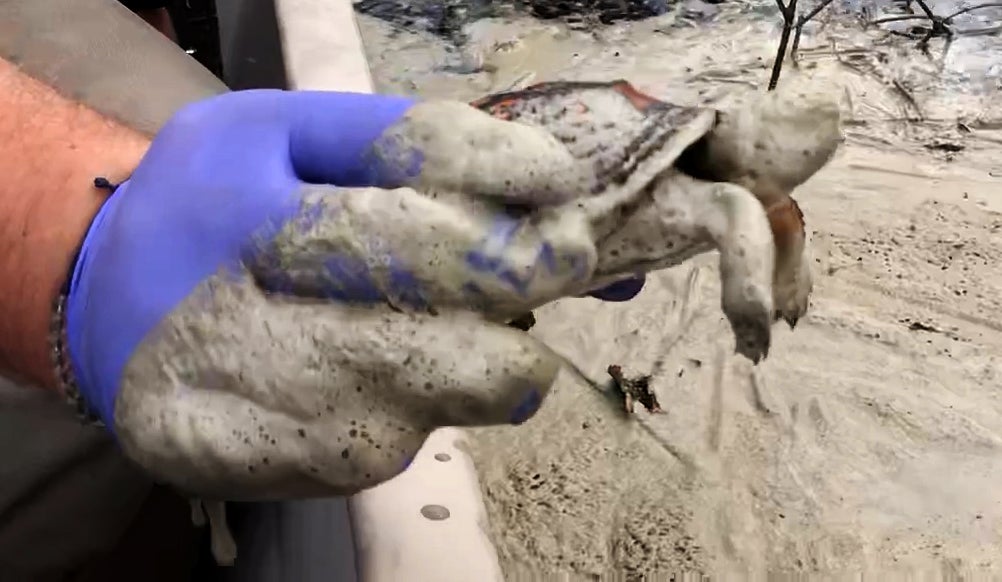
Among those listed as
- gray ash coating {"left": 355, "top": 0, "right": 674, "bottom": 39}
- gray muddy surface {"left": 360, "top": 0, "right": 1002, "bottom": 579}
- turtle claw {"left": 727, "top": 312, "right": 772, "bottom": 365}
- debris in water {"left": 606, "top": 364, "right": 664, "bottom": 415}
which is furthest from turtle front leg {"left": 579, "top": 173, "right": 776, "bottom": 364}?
gray ash coating {"left": 355, "top": 0, "right": 674, "bottom": 39}

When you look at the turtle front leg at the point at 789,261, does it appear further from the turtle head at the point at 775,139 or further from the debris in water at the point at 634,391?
the debris in water at the point at 634,391

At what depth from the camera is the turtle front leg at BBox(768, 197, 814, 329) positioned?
553mm

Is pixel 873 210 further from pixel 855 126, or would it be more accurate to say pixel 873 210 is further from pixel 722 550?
pixel 722 550

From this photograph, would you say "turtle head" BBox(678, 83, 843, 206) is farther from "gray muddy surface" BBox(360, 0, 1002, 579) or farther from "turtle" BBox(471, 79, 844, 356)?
"gray muddy surface" BBox(360, 0, 1002, 579)

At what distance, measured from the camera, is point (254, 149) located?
1.81 feet

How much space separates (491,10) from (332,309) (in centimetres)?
198

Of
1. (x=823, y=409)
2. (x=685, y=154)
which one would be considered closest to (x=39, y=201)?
(x=685, y=154)

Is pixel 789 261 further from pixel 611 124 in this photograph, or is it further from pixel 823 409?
pixel 823 409

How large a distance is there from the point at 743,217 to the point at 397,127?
17 centimetres

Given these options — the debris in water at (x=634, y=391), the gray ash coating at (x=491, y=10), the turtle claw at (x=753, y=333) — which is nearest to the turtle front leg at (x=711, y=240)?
the turtle claw at (x=753, y=333)

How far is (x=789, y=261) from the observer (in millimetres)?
562

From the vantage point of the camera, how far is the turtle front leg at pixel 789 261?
553mm

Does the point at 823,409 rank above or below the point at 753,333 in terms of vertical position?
below

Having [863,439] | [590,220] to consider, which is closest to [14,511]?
[590,220]
